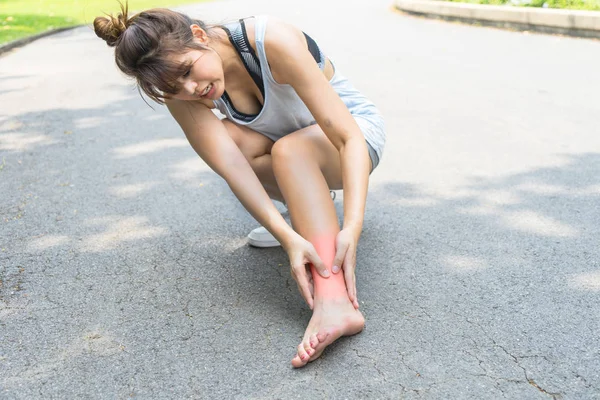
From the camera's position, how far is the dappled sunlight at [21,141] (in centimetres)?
462

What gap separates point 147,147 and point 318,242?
2545 mm

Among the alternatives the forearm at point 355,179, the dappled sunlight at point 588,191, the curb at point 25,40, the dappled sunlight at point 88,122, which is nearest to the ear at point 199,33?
the forearm at point 355,179

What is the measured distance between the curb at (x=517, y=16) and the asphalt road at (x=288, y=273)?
2.43 metres

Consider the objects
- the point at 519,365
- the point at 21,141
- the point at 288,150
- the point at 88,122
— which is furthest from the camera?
the point at 88,122

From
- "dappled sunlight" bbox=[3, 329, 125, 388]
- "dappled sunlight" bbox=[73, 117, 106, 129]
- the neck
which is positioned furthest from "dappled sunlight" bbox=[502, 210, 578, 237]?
"dappled sunlight" bbox=[73, 117, 106, 129]

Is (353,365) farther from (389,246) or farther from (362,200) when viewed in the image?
(389,246)

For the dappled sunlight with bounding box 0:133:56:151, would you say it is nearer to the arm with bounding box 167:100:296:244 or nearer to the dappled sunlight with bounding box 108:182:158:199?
the dappled sunlight with bounding box 108:182:158:199

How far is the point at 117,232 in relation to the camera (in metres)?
3.15

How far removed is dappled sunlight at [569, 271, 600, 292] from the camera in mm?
2396

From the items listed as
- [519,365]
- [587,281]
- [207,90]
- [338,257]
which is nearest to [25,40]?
[207,90]

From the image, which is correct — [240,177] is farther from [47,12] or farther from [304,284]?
[47,12]

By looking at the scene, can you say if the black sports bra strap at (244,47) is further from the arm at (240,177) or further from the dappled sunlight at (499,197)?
the dappled sunlight at (499,197)

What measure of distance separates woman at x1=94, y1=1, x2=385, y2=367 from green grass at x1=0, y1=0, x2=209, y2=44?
8.22 meters

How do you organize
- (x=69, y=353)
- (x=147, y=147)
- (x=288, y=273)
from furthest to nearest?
(x=147, y=147), (x=288, y=273), (x=69, y=353)
